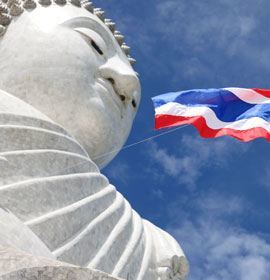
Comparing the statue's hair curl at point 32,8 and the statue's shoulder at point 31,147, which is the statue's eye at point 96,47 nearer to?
the statue's hair curl at point 32,8

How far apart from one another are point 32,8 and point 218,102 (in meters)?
2.74

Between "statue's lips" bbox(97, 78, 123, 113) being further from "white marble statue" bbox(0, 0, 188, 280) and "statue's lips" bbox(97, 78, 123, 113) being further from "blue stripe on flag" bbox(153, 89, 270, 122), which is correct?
"blue stripe on flag" bbox(153, 89, 270, 122)

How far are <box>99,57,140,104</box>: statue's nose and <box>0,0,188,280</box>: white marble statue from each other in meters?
0.01

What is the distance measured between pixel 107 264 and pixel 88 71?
2705 mm

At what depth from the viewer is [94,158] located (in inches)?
346

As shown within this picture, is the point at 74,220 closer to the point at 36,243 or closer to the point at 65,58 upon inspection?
the point at 36,243

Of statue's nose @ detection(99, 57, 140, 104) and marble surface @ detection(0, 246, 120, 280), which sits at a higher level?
marble surface @ detection(0, 246, 120, 280)

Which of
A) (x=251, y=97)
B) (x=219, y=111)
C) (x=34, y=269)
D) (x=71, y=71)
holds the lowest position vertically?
(x=219, y=111)

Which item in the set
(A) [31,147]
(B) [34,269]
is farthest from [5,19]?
(B) [34,269]

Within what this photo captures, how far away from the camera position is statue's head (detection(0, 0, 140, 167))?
27.6 ft

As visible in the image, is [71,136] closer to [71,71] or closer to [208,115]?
[71,71]

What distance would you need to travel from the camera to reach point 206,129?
9648 mm

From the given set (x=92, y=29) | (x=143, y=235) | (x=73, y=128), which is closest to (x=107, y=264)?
(x=143, y=235)

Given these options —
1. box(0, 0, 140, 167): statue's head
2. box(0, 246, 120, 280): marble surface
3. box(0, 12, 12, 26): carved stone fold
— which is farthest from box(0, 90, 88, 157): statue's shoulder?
box(0, 246, 120, 280): marble surface
